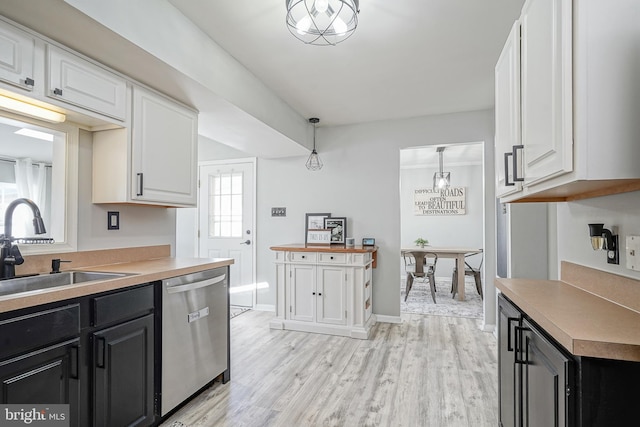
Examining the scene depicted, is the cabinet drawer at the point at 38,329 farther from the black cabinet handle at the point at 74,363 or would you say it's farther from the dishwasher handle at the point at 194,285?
the dishwasher handle at the point at 194,285

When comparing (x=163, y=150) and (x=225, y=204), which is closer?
(x=163, y=150)

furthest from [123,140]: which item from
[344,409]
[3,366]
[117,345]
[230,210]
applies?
[230,210]

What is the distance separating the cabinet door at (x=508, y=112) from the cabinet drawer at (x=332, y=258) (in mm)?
1942

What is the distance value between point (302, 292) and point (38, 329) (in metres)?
2.62

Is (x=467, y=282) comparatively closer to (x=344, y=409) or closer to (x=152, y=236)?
(x=344, y=409)

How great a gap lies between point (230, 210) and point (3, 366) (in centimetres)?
369

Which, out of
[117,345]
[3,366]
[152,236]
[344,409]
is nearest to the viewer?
[3,366]

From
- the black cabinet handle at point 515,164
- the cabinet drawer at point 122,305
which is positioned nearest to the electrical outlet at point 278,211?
the cabinet drawer at point 122,305

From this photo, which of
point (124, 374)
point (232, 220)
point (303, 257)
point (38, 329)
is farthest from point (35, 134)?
point (232, 220)

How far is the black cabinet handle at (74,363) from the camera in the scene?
146 centimetres

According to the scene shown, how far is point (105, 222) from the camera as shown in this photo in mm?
2277

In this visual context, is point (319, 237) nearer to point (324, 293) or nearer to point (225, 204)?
point (324, 293)

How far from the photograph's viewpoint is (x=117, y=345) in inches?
65.4

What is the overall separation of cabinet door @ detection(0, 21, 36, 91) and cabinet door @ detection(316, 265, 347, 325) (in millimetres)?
2790
